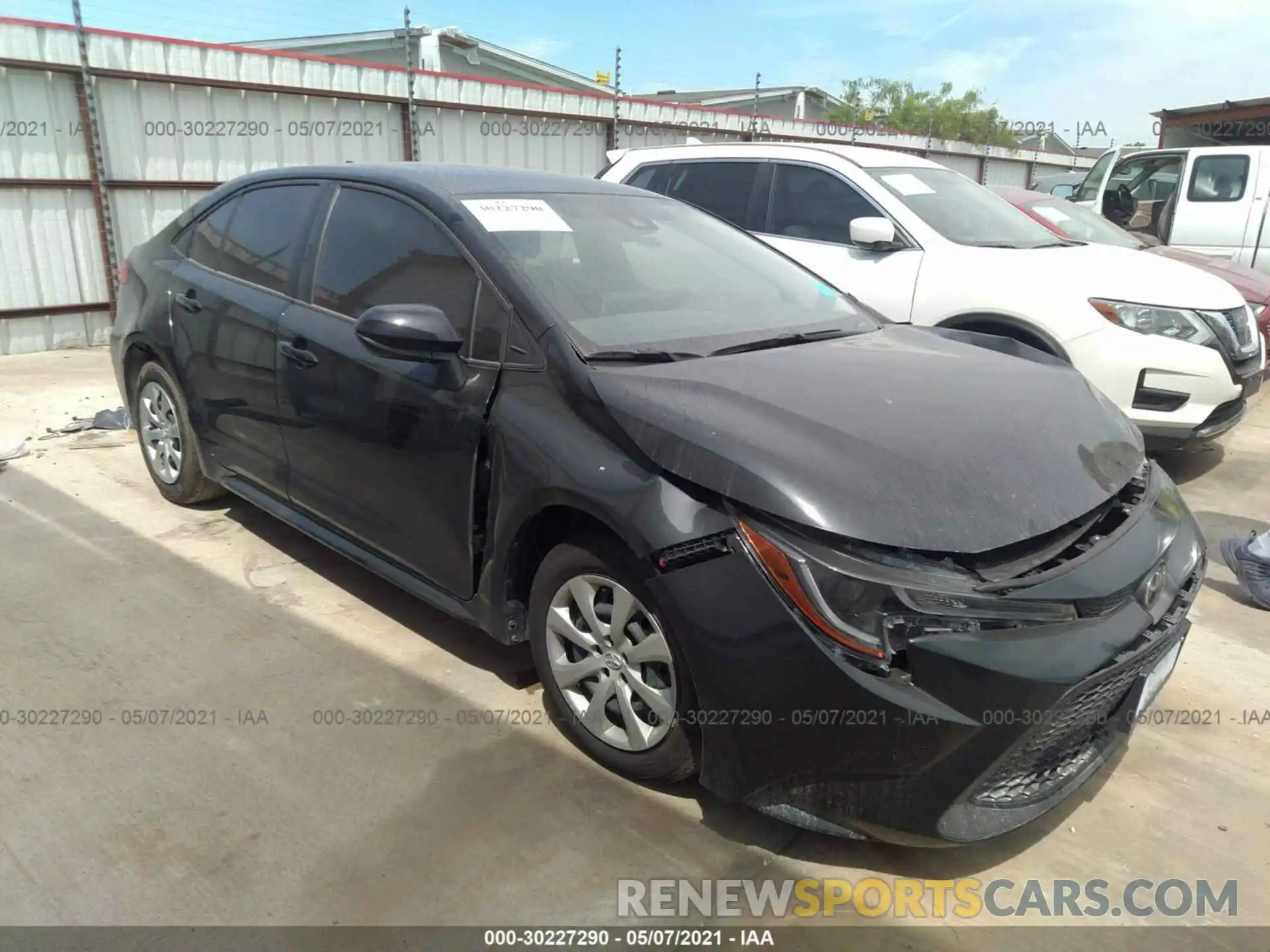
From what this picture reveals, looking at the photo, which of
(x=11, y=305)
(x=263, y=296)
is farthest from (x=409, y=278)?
(x=11, y=305)

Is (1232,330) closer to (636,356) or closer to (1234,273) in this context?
(1234,273)

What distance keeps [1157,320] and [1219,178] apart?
584 cm

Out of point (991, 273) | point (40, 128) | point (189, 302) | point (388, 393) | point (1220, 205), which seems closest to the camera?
point (388, 393)

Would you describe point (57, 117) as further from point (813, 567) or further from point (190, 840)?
point (813, 567)

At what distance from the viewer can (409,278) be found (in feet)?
10.2

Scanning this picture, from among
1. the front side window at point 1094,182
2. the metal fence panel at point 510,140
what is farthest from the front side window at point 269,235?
the front side window at point 1094,182

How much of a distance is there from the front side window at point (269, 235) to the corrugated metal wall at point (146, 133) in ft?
10.8

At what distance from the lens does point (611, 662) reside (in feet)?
8.26

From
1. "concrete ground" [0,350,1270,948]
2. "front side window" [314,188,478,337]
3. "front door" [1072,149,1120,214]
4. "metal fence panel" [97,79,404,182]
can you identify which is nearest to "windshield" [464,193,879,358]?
"front side window" [314,188,478,337]

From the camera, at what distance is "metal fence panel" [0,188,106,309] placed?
8.13 meters

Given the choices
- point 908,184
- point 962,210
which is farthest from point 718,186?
point 962,210

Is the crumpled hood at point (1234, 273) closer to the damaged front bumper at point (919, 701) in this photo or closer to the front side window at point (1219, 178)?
the front side window at point (1219, 178)

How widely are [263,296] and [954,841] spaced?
3.13 m

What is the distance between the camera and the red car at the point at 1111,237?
6516mm
